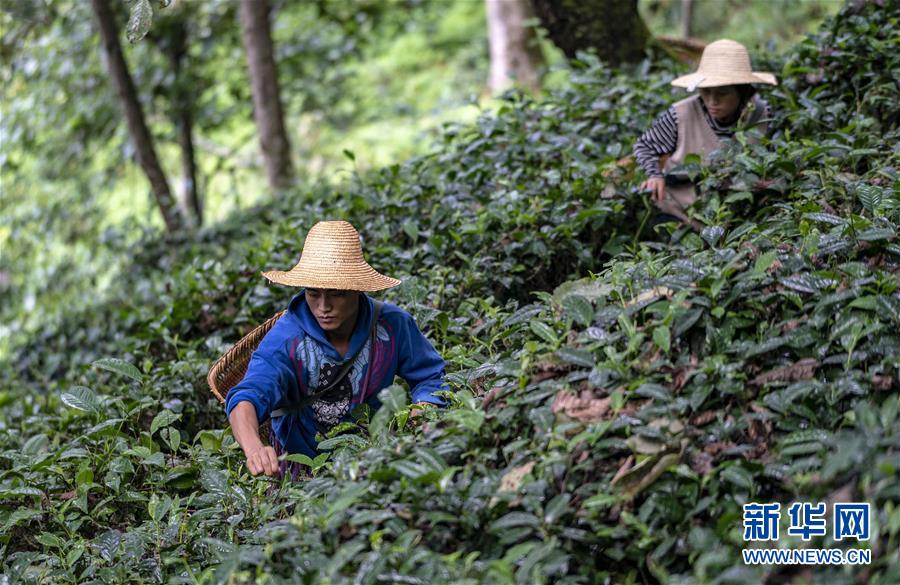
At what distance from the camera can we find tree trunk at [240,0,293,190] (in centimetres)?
797

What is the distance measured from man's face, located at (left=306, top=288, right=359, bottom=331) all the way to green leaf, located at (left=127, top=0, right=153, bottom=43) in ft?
3.49

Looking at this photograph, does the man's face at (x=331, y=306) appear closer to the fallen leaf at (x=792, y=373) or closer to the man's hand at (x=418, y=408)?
the man's hand at (x=418, y=408)

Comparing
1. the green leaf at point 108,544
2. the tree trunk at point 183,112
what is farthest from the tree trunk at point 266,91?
the green leaf at point 108,544

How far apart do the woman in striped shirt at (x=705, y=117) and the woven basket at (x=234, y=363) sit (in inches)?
85.7

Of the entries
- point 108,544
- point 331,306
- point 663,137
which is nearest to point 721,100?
point 663,137

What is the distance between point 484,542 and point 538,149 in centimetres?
340

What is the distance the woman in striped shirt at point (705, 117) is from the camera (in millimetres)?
4926

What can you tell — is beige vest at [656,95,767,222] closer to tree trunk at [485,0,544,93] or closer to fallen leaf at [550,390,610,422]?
fallen leaf at [550,390,610,422]

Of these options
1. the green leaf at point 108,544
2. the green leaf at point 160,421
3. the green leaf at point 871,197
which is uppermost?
the green leaf at point 871,197

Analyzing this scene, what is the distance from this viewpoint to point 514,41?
10531mm

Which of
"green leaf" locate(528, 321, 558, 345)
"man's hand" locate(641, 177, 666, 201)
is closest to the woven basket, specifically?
"green leaf" locate(528, 321, 558, 345)

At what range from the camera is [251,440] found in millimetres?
3174

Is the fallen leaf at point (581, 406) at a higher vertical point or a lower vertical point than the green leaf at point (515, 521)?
higher

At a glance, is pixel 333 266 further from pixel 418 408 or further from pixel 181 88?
pixel 181 88
